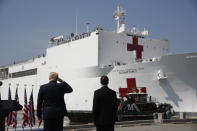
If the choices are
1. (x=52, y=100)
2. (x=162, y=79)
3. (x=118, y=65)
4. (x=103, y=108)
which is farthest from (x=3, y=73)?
(x=103, y=108)

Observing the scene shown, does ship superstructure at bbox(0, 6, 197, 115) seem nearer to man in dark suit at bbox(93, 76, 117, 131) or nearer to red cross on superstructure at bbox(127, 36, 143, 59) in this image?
red cross on superstructure at bbox(127, 36, 143, 59)

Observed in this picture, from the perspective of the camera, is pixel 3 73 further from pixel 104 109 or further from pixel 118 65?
pixel 104 109

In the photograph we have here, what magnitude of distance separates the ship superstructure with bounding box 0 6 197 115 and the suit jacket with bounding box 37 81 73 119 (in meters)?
12.4

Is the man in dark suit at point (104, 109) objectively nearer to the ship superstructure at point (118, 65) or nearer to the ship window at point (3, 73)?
the ship superstructure at point (118, 65)

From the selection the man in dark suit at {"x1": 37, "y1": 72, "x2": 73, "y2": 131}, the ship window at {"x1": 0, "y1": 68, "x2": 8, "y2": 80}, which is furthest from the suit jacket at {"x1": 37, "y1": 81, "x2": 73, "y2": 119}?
the ship window at {"x1": 0, "y1": 68, "x2": 8, "y2": 80}

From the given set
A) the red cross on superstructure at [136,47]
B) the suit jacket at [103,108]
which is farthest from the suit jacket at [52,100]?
the red cross on superstructure at [136,47]

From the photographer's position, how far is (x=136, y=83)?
60.0ft

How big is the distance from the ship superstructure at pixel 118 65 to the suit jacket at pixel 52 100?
12433 millimetres

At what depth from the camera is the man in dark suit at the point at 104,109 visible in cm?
386

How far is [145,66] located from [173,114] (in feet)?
9.75

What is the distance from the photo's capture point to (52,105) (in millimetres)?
3922

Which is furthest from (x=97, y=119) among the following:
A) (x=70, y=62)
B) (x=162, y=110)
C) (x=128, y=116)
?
(x=70, y=62)

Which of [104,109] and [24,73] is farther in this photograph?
[24,73]

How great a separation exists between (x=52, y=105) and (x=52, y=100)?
0.19ft
